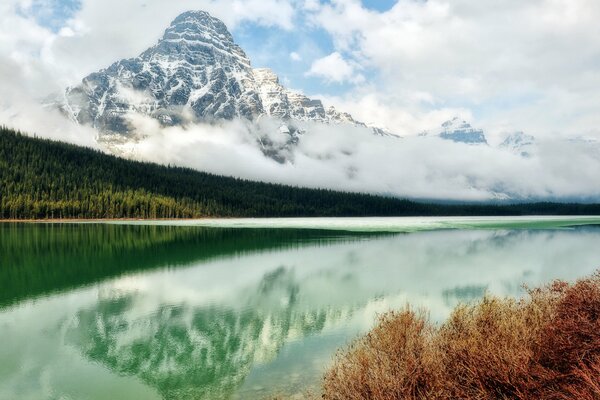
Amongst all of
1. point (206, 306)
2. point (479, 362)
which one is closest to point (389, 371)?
point (479, 362)

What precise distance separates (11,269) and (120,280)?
1341 cm

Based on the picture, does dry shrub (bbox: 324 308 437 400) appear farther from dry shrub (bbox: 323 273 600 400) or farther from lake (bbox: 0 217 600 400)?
lake (bbox: 0 217 600 400)

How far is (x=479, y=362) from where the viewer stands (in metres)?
13.1

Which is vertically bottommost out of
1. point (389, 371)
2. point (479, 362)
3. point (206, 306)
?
point (206, 306)

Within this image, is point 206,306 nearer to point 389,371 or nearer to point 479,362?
point 389,371

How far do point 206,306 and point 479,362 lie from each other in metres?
25.7

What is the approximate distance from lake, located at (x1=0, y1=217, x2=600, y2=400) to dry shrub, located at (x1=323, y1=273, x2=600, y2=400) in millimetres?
4867

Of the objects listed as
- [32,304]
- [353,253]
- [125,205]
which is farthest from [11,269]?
[125,205]

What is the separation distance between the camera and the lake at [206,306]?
20.5m

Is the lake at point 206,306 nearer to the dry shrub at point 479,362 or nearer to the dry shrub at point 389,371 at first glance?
the dry shrub at point 389,371

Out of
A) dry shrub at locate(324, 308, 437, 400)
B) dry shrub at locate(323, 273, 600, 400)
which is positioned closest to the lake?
dry shrub at locate(324, 308, 437, 400)

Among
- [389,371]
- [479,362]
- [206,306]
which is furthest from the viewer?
[206,306]

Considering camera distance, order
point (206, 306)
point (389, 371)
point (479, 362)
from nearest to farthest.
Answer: point (479, 362) < point (389, 371) < point (206, 306)

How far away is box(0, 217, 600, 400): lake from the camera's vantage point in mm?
20531
